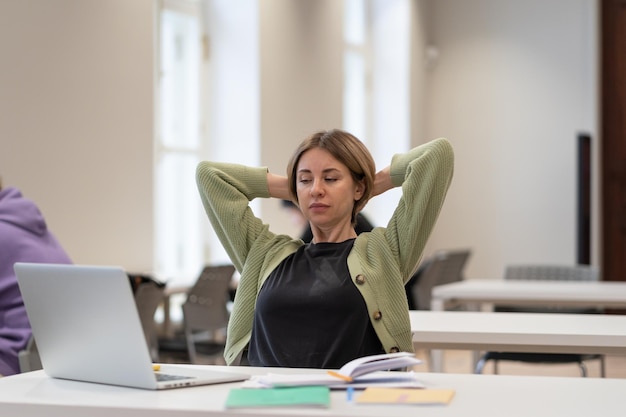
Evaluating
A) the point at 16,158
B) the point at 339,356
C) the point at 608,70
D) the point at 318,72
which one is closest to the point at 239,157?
the point at 318,72

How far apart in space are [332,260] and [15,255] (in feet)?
4.76

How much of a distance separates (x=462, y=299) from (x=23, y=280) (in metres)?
2.91

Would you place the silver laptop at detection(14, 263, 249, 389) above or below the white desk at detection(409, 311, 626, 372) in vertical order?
above

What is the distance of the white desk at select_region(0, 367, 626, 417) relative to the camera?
1586 millimetres

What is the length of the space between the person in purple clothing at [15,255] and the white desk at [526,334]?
134 centimetres

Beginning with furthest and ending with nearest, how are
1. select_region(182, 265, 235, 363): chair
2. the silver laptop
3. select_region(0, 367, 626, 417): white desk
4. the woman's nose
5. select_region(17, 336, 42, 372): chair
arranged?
select_region(182, 265, 235, 363): chair, select_region(17, 336, 42, 372): chair, the woman's nose, the silver laptop, select_region(0, 367, 626, 417): white desk

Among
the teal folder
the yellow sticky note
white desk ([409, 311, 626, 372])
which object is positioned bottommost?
white desk ([409, 311, 626, 372])

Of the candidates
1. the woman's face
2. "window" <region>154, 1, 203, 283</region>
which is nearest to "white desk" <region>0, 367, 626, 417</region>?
the woman's face

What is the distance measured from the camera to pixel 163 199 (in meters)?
6.71

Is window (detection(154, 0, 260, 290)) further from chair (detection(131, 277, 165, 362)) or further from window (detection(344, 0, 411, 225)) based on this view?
window (detection(344, 0, 411, 225))

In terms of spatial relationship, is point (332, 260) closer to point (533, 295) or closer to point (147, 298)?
point (147, 298)

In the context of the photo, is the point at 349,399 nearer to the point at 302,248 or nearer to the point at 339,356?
the point at 339,356

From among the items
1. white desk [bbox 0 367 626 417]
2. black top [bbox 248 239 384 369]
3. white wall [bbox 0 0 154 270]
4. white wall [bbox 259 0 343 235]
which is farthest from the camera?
white wall [bbox 259 0 343 235]

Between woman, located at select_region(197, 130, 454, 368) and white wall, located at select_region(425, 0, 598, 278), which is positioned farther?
white wall, located at select_region(425, 0, 598, 278)
